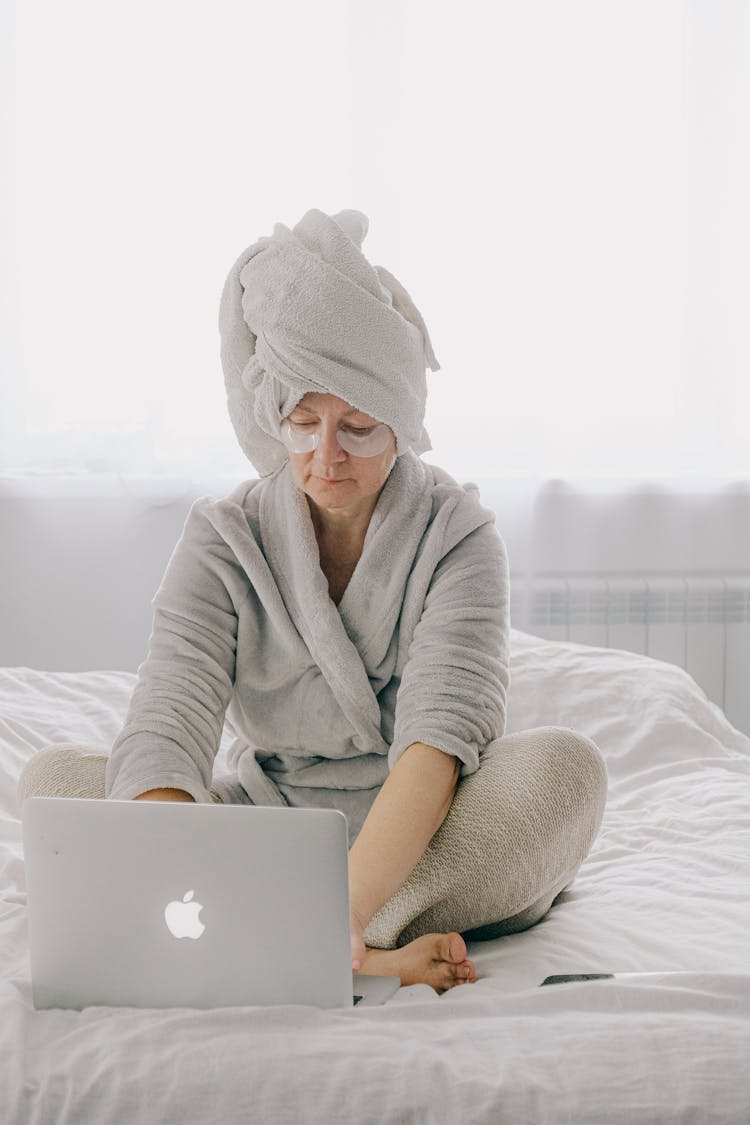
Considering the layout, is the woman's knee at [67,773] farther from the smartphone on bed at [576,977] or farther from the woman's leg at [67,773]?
the smartphone on bed at [576,977]

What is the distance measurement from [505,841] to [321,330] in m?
0.52

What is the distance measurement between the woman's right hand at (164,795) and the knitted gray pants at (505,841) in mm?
223

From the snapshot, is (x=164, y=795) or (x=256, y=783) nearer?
(x=164, y=795)

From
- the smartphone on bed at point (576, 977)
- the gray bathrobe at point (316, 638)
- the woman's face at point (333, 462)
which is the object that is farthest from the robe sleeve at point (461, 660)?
the smartphone on bed at point (576, 977)

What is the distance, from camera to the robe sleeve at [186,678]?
1279 millimetres

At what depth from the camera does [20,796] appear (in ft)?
4.87

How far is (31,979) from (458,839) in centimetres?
43

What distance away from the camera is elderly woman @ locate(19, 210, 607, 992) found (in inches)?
49.0

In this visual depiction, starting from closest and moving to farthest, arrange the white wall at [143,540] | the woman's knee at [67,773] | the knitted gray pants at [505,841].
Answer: the knitted gray pants at [505,841], the woman's knee at [67,773], the white wall at [143,540]

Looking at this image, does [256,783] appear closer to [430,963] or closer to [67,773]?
[67,773]

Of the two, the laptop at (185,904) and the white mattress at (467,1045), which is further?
the laptop at (185,904)

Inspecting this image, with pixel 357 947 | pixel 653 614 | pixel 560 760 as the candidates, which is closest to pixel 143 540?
pixel 653 614

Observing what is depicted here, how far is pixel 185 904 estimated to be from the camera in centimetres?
97

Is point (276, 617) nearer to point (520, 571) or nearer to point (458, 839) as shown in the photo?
point (458, 839)
